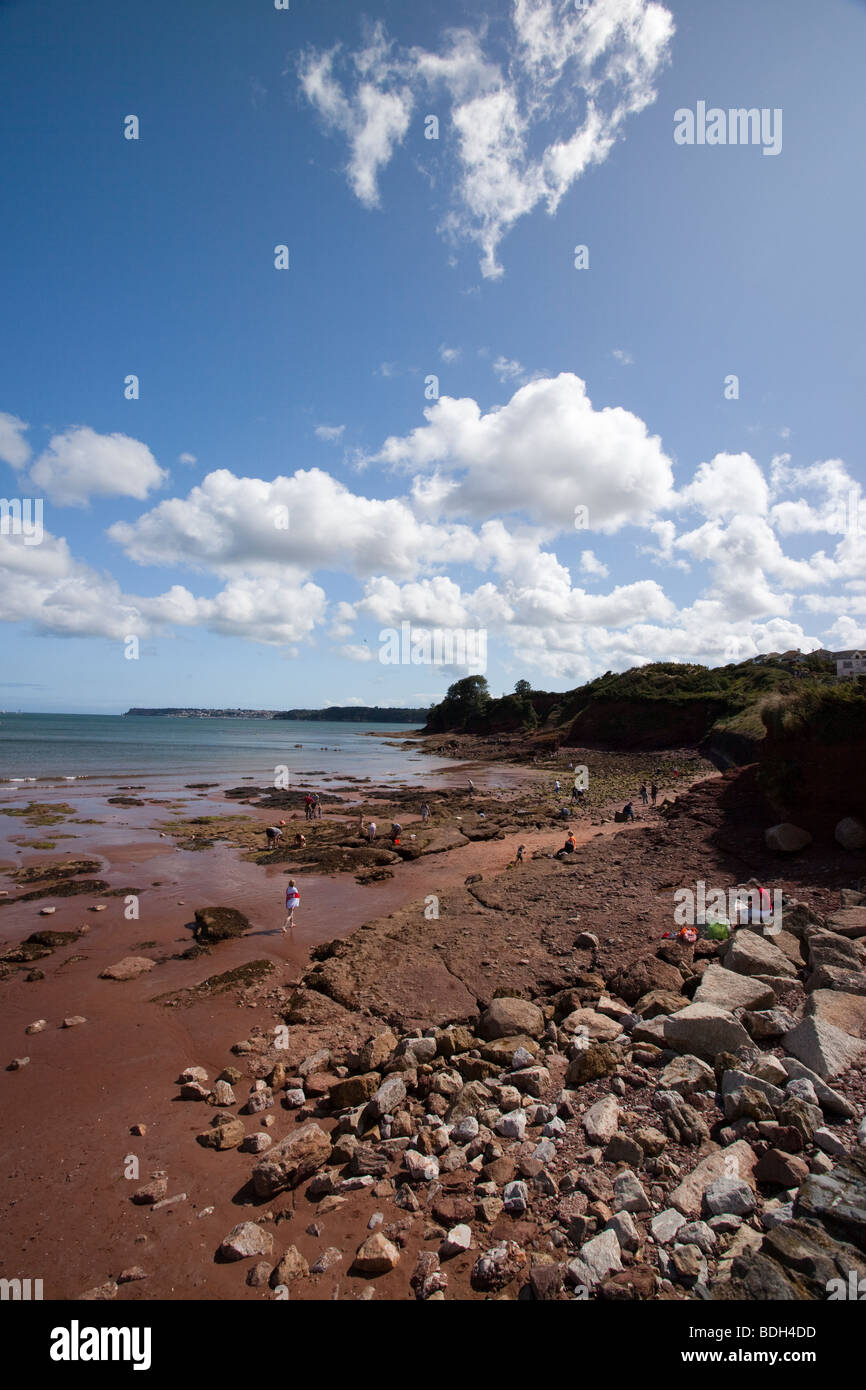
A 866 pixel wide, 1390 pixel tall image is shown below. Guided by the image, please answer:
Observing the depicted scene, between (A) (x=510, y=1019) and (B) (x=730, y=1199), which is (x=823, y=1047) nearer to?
(B) (x=730, y=1199)

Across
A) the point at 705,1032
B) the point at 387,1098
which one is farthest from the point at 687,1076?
the point at 387,1098

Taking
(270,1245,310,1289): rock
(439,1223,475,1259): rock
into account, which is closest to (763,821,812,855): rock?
(439,1223,475,1259): rock

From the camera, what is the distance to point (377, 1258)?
4.99m

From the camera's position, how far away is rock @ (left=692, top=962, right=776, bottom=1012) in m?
8.02

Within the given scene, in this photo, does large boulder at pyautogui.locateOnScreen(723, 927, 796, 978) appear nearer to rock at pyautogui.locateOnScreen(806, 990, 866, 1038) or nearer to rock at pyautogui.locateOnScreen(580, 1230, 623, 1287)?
rock at pyautogui.locateOnScreen(806, 990, 866, 1038)

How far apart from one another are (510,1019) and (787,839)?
10375 millimetres

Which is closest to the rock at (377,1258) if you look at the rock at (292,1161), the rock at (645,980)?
the rock at (292,1161)

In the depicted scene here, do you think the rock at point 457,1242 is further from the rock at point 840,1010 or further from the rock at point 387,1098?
the rock at point 840,1010

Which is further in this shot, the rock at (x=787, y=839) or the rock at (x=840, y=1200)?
the rock at (x=787, y=839)

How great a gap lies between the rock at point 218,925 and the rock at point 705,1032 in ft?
37.0

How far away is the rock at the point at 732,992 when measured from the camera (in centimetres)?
802
